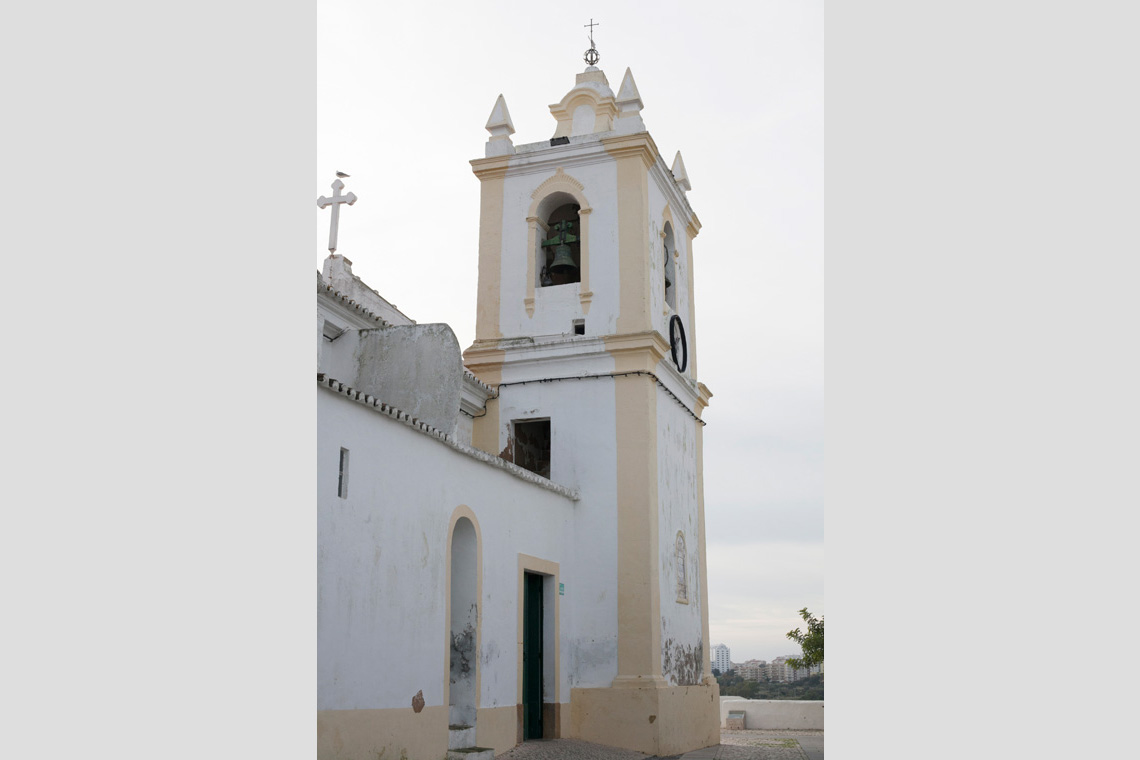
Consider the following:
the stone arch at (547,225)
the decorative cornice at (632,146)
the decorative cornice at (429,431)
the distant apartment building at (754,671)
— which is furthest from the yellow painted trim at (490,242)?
the distant apartment building at (754,671)

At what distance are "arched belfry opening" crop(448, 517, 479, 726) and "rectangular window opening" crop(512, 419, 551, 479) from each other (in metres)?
3.97

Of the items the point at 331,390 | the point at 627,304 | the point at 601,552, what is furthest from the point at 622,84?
the point at 331,390

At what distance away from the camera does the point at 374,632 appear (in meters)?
8.73

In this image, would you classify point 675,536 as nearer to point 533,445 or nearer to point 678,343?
point 533,445

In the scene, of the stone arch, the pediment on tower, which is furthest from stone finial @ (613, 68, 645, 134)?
the stone arch

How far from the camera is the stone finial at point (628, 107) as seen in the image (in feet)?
51.9

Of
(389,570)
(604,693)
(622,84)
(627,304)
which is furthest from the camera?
(622,84)

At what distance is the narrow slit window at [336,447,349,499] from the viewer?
8477 mm

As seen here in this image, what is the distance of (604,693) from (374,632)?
533cm

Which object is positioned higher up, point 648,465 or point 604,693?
point 648,465

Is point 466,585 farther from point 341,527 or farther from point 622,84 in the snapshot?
point 622,84

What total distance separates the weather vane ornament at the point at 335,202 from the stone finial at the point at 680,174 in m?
6.26

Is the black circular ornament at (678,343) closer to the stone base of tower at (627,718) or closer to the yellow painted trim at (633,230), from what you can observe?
the yellow painted trim at (633,230)

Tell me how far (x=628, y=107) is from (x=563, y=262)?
2589 mm
